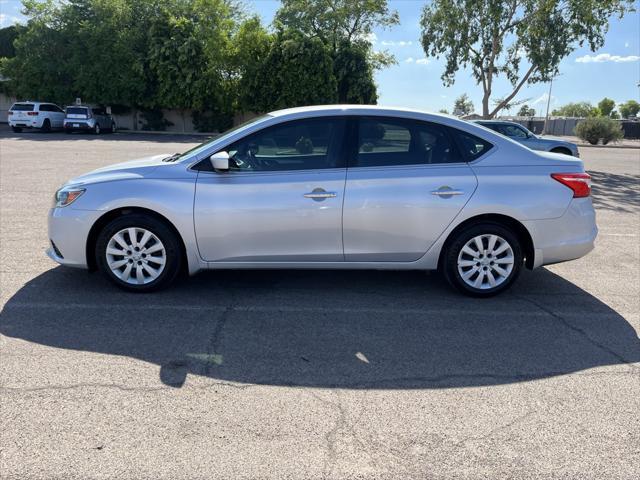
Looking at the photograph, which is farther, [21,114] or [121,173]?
[21,114]

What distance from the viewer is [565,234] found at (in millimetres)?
5285

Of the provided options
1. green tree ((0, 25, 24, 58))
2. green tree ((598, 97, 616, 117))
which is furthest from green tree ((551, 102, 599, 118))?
green tree ((0, 25, 24, 58))

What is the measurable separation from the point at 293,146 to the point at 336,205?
0.71 m

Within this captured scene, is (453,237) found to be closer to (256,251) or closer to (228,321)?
(256,251)

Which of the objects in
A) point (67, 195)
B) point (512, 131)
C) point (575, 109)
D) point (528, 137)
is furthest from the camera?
point (575, 109)

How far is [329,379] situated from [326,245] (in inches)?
65.3

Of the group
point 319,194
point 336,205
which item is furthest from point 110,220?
point 336,205

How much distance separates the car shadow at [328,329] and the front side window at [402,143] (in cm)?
131

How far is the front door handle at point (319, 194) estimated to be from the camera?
5.00m

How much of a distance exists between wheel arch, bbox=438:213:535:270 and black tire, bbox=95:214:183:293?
2495 millimetres

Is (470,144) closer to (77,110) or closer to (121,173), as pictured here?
(121,173)

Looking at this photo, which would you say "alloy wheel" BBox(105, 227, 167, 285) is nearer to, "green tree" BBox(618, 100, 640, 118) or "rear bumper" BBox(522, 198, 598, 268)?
"rear bumper" BBox(522, 198, 598, 268)

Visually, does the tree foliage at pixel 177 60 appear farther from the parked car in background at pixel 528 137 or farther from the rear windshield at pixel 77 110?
the parked car in background at pixel 528 137

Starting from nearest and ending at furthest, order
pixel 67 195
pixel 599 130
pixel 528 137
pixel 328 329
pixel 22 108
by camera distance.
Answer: pixel 328 329, pixel 67 195, pixel 528 137, pixel 22 108, pixel 599 130
